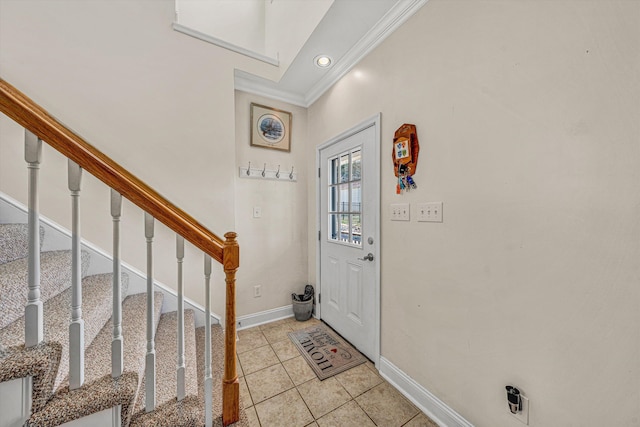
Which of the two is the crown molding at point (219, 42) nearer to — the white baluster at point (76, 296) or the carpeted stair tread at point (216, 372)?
the white baluster at point (76, 296)

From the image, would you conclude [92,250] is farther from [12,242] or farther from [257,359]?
[257,359]

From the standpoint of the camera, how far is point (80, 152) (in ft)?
2.66

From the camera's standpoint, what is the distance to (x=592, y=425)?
33.0 inches

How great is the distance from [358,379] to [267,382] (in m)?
0.65

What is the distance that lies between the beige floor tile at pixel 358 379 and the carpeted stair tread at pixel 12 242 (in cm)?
210

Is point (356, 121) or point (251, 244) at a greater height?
point (356, 121)

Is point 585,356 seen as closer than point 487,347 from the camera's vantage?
Yes

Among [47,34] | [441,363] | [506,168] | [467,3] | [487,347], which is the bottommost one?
[441,363]

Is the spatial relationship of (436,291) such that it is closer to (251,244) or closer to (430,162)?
(430,162)

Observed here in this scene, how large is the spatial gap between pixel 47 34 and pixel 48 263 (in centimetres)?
159

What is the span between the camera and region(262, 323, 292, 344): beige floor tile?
83.8 inches

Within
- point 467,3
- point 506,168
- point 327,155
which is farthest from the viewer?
point 327,155

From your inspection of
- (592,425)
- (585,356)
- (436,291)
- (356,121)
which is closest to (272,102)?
(356,121)

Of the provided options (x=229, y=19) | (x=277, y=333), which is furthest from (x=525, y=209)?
(x=229, y=19)
